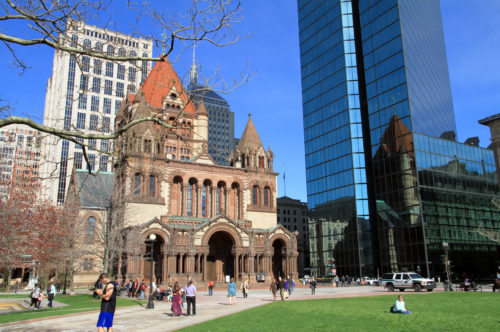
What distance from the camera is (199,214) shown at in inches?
2055

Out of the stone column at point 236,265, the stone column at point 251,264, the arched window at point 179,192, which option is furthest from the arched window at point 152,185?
the stone column at point 251,264

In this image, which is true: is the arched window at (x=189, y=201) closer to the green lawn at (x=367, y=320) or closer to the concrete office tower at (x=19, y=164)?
the concrete office tower at (x=19, y=164)

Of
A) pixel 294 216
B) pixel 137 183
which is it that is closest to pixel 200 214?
pixel 137 183

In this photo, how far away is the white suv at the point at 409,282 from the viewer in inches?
1362

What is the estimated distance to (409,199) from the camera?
61938 mm

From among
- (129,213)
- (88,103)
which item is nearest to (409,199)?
(129,213)

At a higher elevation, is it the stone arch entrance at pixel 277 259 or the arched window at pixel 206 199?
the arched window at pixel 206 199

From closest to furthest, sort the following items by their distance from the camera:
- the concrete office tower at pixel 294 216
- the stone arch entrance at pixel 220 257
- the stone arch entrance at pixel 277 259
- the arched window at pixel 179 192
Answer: the stone arch entrance at pixel 220 257, the arched window at pixel 179 192, the stone arch entrance at pixel 277 259, the concrete office tower at pixel 294 216

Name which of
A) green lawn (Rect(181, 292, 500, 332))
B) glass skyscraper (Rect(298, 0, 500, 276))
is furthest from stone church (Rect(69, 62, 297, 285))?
green lawn (Rect(181, 292, 500, 332))

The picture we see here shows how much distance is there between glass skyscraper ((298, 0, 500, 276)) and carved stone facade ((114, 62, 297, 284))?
19.5 meters

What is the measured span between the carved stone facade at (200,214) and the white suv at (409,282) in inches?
656

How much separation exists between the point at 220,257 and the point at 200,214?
6012mm

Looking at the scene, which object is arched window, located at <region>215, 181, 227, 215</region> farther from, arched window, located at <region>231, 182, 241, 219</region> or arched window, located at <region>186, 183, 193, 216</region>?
arched window, located at <region>186, 183, 193, 216</region>

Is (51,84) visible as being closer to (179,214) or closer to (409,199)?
(179,214)
